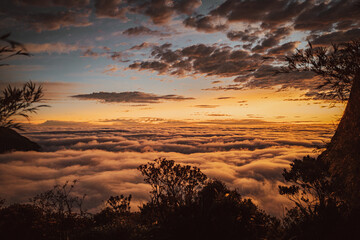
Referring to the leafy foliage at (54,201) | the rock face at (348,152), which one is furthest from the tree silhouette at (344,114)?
the leafy foliage at (54,201)

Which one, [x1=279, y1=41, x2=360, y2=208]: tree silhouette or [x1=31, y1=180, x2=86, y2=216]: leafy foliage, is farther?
[x1=31, y1=180, x2=86, y2=216]: leafy foliage

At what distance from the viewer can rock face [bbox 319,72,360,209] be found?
11.9 m

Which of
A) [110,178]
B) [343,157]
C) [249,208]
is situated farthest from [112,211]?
[110,178]

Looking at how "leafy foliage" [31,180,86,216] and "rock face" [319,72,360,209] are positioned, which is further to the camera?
"leafy foliage" [31,180,86,216]

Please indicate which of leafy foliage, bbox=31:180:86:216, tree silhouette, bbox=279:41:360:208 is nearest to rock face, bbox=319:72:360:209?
tree silhouette, bbox=279:41:360:208

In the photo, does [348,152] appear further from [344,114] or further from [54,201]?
[54,201]

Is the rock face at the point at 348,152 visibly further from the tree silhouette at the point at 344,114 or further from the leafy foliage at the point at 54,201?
the leafy foliage at the point at 54,201

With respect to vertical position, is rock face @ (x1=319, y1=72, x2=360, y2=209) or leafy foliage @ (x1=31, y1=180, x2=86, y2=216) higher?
rock face @ (x1=319, y1=72, x2=360, y2=209)

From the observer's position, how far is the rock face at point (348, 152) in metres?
11.9

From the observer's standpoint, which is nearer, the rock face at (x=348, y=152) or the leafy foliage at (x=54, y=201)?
the rock face at (x=348, y=152)

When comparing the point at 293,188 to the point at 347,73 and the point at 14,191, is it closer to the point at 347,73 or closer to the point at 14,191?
the point at 347,73

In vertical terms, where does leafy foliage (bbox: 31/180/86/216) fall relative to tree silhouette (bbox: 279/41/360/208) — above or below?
below

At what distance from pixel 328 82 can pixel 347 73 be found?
98 centimetres

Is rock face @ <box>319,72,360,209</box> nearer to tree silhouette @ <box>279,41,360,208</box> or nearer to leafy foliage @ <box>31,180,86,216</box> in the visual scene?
tree silhouette @ <box>279,41,360,208</box>
